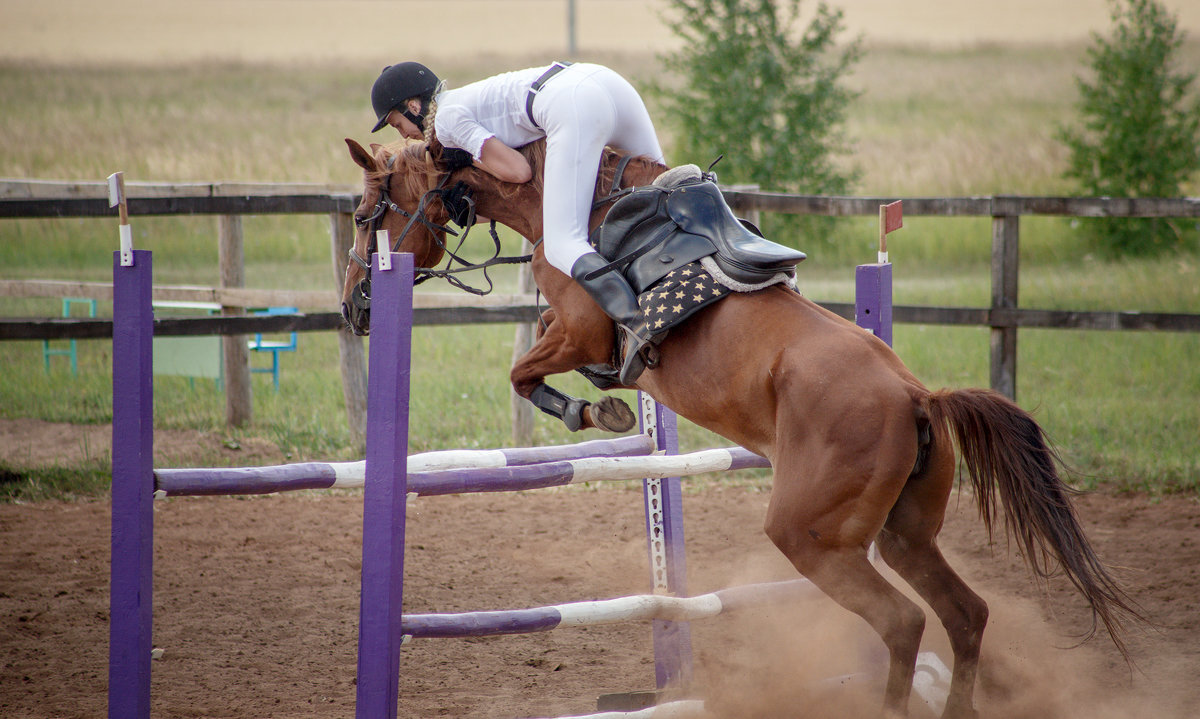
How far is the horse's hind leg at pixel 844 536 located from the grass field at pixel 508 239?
3.24 m

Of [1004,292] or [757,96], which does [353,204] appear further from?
[757,96]

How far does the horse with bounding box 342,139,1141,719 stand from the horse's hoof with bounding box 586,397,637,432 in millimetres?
204

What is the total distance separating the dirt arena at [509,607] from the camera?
327cm

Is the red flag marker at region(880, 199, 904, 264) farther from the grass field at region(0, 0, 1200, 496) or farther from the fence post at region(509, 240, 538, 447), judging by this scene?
the fence post at region(509, 240, 538, 447)

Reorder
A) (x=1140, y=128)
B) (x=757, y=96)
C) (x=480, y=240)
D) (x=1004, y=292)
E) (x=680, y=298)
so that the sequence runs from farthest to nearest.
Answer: (x=480, y=240)
(x=1140, y=128)
(x=757, y=96)
(x=1004, y=292)
(x=680, y=298)

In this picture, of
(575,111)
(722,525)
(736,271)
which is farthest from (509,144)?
(722,525)

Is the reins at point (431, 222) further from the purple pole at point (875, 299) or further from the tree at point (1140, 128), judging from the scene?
the tree at point (1140, 128)

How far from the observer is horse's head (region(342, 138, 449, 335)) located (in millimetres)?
3281

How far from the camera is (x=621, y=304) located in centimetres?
280

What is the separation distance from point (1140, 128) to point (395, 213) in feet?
42.8

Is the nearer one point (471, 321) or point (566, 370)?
point (566, 370)

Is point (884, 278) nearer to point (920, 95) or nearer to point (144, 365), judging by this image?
point (144, 365)

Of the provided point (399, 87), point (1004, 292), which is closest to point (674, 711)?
point (399, 87)

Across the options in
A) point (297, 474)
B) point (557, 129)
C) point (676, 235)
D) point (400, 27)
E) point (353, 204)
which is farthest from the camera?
point (400, 27)
